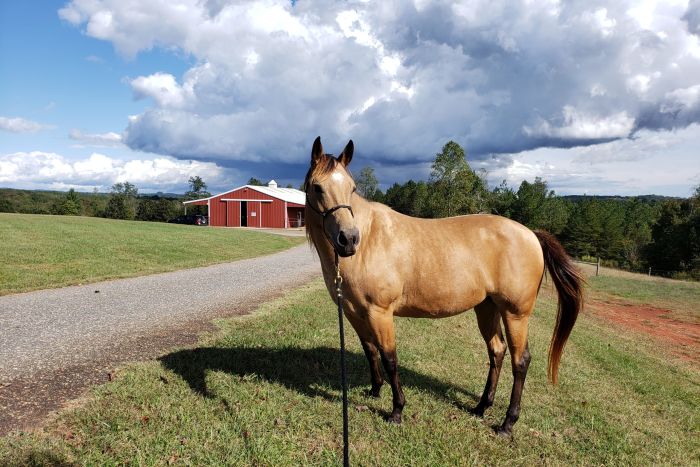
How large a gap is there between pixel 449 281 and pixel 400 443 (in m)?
1.70

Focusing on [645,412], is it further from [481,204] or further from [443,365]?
[481,204]

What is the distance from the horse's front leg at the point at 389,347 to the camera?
411cm

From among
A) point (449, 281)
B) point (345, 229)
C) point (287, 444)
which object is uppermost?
point (345, 229)

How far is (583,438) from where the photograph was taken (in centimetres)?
418

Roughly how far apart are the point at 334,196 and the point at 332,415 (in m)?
2.43

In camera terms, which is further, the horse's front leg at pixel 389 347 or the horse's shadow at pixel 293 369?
the horse's shadow at pixel 293 369

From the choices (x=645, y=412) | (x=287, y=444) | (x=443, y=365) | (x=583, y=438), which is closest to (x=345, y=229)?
(x=287, y=444)

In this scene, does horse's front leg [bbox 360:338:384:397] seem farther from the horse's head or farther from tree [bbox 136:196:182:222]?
tree [bbox 136:196:182:222]

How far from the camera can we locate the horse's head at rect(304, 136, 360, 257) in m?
3.35

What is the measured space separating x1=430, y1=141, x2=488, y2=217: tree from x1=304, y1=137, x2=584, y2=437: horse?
42.2m

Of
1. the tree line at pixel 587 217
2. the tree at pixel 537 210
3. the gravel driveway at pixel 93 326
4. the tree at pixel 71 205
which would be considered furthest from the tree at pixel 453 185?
the tree at pixel 71 205

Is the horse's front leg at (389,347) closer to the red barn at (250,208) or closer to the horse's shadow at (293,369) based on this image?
the horse's shadow at (293,369)

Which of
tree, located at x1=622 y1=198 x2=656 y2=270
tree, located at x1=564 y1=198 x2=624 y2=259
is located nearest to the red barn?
tree, located at x1=622 y1=198 x2=656 y2=270

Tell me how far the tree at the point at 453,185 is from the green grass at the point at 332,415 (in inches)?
1591
